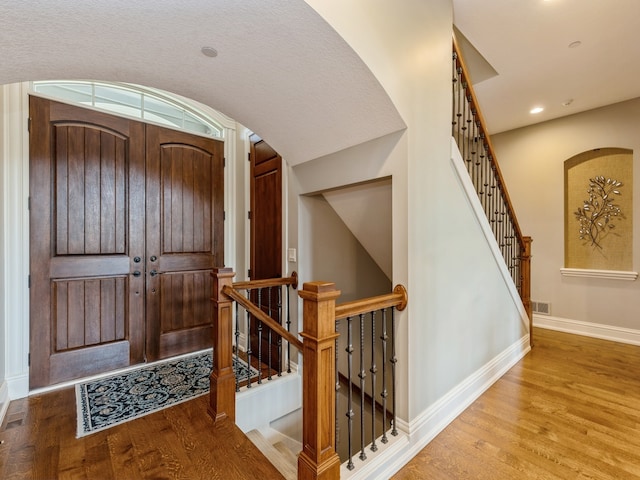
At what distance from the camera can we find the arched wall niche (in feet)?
12.0

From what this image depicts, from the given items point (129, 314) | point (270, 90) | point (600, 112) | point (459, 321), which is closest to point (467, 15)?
point (270, 90)

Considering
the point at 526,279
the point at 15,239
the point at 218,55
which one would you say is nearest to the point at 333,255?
the point at 218,55

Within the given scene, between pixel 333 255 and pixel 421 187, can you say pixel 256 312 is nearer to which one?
pixel 333 255

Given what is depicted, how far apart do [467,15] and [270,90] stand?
174cm

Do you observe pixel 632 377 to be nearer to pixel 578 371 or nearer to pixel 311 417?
pixel 578 371

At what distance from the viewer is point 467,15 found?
7.84 feet

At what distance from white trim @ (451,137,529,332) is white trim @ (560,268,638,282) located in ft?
4.47

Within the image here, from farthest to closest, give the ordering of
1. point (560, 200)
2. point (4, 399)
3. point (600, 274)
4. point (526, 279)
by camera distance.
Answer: point (560, 200)
point (600, 274)
point (526, 279)
point (4, 399)

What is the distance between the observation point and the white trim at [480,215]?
2.24 metres

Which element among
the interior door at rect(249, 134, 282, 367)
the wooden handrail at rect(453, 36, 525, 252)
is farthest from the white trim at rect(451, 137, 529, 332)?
the interior door at rect(249, 134, 282, 367)

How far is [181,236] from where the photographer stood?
3.13 meters

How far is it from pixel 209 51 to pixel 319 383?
5.74 feet

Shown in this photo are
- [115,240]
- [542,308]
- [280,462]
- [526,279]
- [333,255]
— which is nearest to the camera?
[280,462]

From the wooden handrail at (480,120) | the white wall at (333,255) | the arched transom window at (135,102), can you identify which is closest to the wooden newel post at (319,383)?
the white wall at (333,255)
